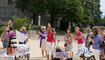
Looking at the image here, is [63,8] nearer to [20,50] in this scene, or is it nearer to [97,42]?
[20,50]

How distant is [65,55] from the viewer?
8.13 m

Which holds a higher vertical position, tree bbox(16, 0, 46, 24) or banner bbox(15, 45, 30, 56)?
tree bbox(16, 0, 46, 24)

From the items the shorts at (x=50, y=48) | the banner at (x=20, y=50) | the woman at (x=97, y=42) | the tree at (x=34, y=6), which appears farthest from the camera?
the tree at (x=34, y=6)

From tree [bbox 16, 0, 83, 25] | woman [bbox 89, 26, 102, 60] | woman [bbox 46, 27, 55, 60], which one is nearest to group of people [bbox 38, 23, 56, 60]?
woman [bbox 46, 27, 55, 60]

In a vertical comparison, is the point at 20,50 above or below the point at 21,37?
below

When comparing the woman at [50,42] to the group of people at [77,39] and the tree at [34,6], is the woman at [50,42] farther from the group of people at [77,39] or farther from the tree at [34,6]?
the tree at [34,6]

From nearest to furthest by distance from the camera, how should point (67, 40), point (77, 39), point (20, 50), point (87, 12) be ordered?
point (20, 50), point (77, 39), point (67, 40), point (87, 12)

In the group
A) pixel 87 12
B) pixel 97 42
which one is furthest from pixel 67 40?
pixel 87 12

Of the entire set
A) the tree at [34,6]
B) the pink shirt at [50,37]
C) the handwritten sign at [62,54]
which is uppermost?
the tree at [34,6]

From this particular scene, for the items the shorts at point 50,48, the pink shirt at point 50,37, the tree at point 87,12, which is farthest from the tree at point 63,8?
the shorts at point 50,48

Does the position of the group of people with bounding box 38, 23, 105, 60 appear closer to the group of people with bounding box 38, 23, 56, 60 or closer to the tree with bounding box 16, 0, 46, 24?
the group of people with bounding box 38, 23, 56, 60

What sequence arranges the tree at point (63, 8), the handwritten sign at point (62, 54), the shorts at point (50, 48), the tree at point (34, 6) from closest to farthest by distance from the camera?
1. the handwritten sign at point (62, 54)
2. the shorts at point (50, 48)
3. the tree at point (63, 8)
4. the tree at point (34, 6)

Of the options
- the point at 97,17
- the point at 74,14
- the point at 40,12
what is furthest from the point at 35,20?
the point at 97,17

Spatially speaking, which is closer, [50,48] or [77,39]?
[77,39]
